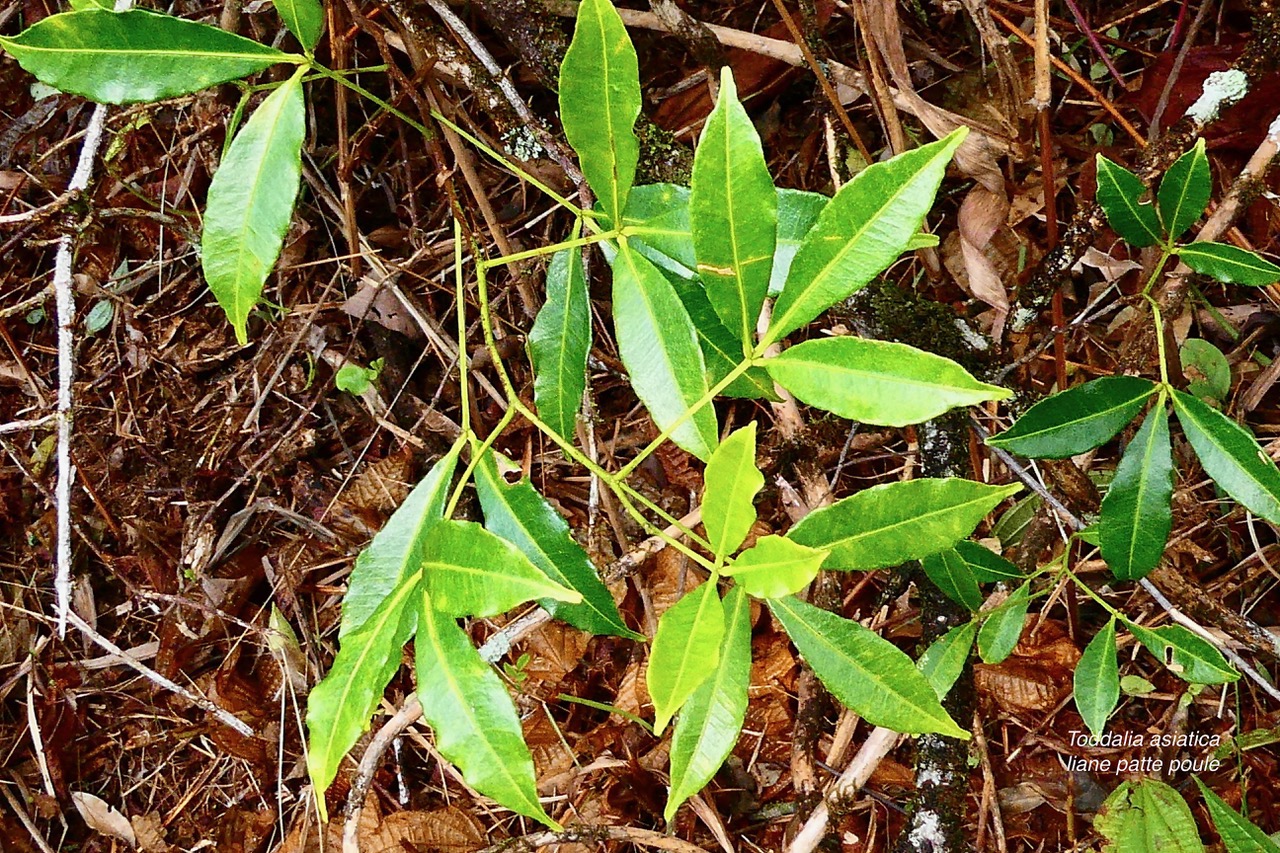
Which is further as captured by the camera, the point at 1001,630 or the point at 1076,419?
the point at 1001,630

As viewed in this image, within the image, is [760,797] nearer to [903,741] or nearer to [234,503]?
[903,741]

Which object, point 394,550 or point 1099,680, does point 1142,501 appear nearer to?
point 1099,680

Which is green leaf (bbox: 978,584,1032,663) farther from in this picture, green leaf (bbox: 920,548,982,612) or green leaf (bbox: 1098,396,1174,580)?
Answer: green leaf (bbox: 1098,396,1174,580)

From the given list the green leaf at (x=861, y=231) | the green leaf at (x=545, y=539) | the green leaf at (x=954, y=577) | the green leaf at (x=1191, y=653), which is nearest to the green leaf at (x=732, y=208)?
the green leaf at (x=861, y=231)

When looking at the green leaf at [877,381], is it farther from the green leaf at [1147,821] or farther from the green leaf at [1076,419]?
the green leaf at [1147,821]


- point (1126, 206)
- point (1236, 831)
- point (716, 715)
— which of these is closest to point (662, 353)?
point (716, 715)

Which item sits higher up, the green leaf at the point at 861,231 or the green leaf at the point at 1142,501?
the green leaf at the point at 861,231

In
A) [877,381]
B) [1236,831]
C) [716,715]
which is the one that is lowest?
[1236,831]

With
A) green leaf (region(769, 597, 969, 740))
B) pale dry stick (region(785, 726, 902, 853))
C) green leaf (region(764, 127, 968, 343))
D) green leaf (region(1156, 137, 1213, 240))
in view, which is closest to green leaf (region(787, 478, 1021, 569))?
green leaf (region(769, 597, 969, 740))
